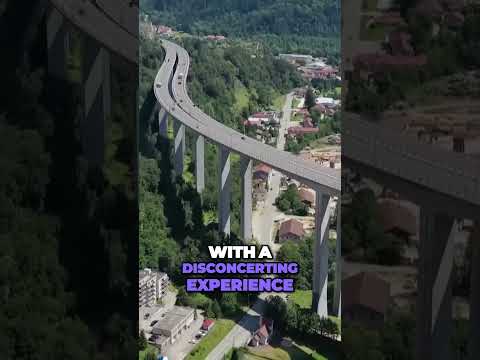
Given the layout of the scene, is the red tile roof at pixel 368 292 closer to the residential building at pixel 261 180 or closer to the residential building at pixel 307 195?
the residential building at pixel 307 195

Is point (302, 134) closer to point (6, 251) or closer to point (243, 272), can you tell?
A: point (243, 272)

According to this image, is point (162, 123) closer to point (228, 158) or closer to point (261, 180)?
point (228, 158)

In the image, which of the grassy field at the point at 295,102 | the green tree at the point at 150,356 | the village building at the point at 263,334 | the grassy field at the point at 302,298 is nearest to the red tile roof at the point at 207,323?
the village building at the point at 263,334

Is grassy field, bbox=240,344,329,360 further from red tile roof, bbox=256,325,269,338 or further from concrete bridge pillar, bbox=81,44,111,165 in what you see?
concrete bridge pillar, bbox=81,44,111,165

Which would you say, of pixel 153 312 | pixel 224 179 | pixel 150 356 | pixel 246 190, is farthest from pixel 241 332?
pixel 224 179

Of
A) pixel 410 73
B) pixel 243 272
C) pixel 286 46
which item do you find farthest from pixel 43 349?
pixel 286 46
